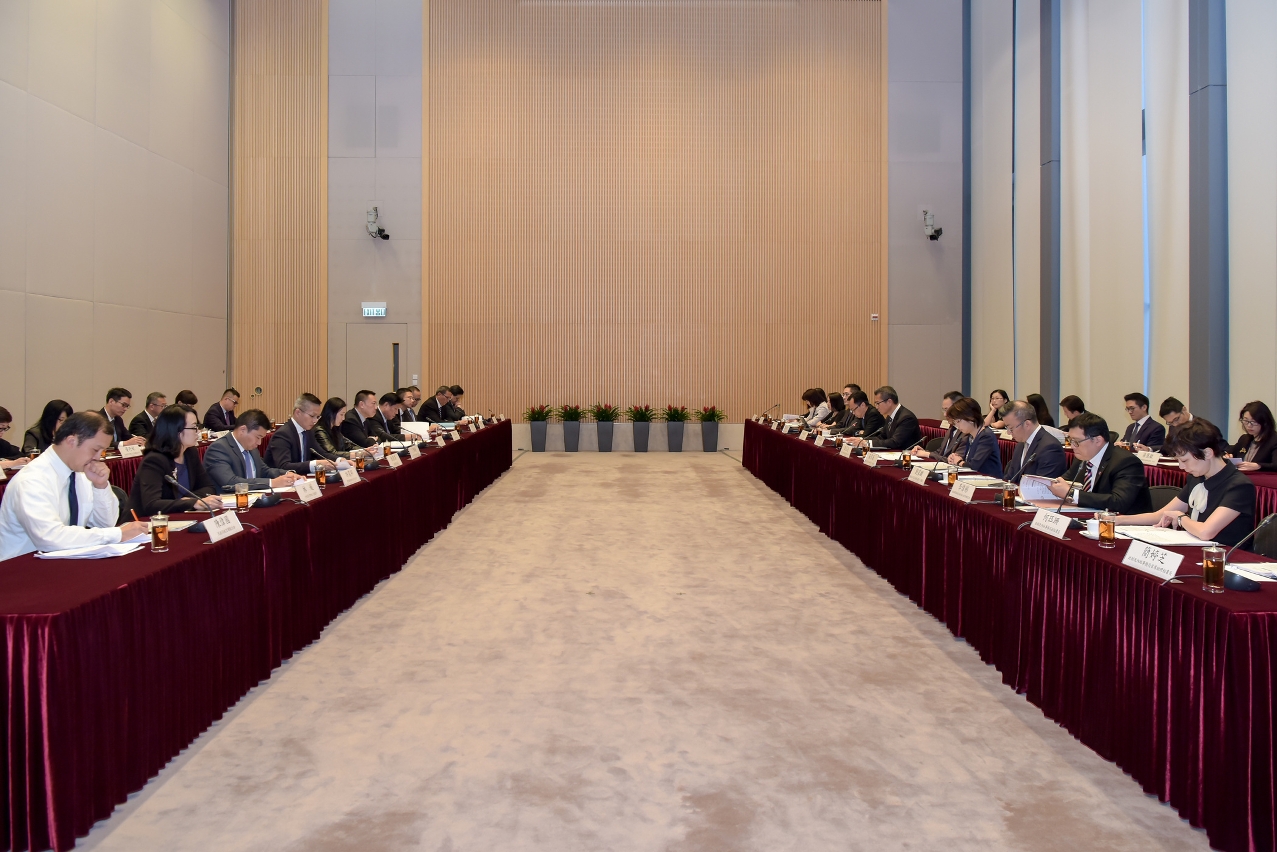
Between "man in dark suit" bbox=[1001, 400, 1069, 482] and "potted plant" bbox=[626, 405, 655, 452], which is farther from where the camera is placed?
"potted plant" bbox=[626, 405, 655, 452]

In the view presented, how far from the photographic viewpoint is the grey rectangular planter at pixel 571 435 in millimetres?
13297

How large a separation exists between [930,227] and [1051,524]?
10815mm

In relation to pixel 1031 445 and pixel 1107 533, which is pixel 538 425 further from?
pixel 1107 533

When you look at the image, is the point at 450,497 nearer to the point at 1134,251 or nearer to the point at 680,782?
the point at 680,782

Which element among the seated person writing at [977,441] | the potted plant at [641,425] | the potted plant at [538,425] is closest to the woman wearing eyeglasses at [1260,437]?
the seated person writing at [977,441]

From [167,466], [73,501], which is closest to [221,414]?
[167,466]

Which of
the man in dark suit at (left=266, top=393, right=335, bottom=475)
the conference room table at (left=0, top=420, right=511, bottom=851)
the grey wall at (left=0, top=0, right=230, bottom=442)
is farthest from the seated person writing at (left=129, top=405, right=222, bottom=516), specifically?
the grey wall at (left=0, top=0, right=230, bottom=442)

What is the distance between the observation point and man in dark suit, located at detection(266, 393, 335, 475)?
5.56 meters

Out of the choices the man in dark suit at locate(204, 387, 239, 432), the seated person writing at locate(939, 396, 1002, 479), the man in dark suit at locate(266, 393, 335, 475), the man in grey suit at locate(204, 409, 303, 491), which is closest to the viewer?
the man in grey suit at locate(204, 409, 303, 491)

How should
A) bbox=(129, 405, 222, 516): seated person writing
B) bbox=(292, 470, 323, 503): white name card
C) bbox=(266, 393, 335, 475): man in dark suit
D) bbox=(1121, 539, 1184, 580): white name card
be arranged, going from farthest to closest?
1. bbox=(266, 393, 335, 475): man in dark suit
2. bbox=(292, 470, 323, 503): white name card
3. bbox=(129, 405, 222, 516): seated person writing
4. bbox=(1121, 539, 1184, 580): white name card

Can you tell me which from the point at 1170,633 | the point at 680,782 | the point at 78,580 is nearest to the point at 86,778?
the point at 78,580

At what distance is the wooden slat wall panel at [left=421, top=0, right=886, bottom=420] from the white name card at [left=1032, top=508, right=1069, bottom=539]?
10.2m

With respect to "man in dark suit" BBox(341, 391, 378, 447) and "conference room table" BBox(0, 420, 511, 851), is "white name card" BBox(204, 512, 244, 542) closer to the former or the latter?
"conference room table" BBox(0, 420, 511, 851)

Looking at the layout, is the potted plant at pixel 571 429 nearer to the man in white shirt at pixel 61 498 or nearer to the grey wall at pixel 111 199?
the grey wall at pixel 111 199
